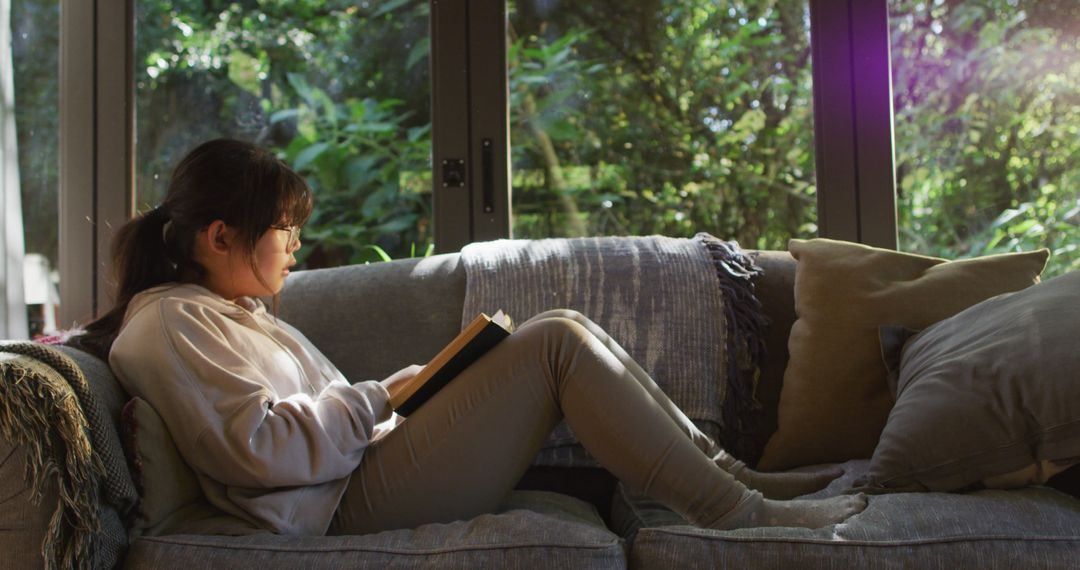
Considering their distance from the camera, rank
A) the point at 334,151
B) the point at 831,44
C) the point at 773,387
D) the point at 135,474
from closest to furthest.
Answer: the point at 135,474
the point at 773,387
the point at 831,44
the point at 334,151

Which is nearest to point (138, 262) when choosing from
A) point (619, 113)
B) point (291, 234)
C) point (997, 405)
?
point (291, 234)

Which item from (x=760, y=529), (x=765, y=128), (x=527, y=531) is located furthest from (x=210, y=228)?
(x=765, y=128)

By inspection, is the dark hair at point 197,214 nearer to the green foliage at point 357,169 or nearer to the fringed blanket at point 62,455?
the fringed blanket at point 62,455

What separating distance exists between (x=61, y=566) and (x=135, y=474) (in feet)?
0.57

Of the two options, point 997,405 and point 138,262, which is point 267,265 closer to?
point 138,262

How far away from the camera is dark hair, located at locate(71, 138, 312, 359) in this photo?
1.68m

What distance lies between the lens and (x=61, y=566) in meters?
1.27

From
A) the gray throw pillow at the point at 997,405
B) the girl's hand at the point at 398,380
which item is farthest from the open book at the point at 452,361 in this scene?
the gray throw pillow at the point at 997,405

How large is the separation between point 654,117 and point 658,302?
0.87 m

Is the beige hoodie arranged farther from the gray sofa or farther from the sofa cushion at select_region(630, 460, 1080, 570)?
the sofa cushion at select_region(630, 460, 1080, 570)

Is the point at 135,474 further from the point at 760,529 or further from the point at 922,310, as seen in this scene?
the point at 922,310

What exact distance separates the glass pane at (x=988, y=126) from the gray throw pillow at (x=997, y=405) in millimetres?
1049

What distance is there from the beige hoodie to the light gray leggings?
6 cm

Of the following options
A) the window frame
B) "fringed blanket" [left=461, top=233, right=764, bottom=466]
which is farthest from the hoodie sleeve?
the window frame
